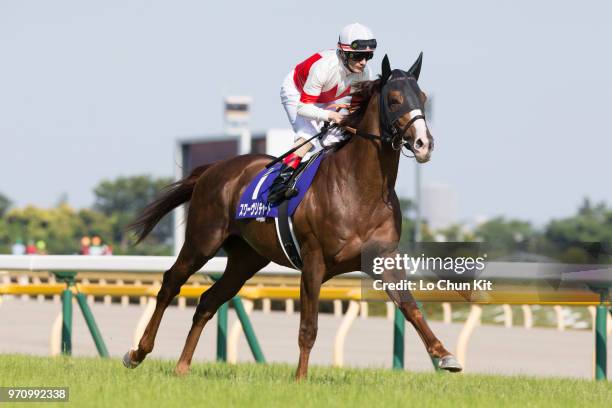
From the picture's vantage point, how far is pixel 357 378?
7.00 metres

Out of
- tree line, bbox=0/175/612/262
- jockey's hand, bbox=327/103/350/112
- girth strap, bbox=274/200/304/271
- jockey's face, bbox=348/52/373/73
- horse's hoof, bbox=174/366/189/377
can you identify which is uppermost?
jockey's face, bbox=348/52/373/73

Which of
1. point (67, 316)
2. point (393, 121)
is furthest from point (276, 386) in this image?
point (67, 316)

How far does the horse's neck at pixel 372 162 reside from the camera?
6.48 meters

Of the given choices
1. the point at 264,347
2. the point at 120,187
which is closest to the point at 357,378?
the point at 264,347

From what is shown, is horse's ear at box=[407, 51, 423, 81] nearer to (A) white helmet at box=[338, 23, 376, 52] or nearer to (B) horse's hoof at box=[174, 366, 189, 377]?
(A) white helmet at box=[338, 23, 376, 52]

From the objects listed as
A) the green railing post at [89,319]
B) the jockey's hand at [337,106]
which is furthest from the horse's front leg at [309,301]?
the green railing post at [89,319]

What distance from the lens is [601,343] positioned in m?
7.77

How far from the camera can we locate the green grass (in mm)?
5512

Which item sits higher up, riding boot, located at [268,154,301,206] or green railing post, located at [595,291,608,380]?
riding boot, located at [268,154,301,206]

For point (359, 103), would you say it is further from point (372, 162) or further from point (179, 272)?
point (179, 272)

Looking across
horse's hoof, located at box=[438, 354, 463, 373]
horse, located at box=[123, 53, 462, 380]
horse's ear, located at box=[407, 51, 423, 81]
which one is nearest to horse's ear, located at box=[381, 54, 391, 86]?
horse, located at box=[123, 53, 462, 380]

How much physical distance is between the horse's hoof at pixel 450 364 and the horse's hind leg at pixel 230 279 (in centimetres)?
196

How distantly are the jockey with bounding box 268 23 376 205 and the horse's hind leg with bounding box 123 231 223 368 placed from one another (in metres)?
0.82

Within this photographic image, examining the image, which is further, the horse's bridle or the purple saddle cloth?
the purple saddle cloth
